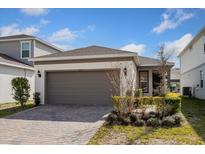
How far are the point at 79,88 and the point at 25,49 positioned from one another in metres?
8.99

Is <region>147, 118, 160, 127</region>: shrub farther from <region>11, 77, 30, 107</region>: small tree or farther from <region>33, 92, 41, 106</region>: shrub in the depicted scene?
<region>11, 77, 30, 107</region>: small tree

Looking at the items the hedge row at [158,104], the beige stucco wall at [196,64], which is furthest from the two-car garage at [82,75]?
the beige stucco wall at [196,64]

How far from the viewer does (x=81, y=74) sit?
1515cm

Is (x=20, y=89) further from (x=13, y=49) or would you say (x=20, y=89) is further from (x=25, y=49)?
(x=13, y=49)

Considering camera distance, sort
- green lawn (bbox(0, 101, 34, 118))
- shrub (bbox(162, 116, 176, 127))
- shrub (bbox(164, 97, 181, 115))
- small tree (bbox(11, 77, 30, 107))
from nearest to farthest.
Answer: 1. shrub (bbox(162, 116, 176, 127))
2. shrub (bbox(164, 97, 181, 115))
3. green lawn (bbox(0, 101, 34, 118))
4. small tree (bbox(11, 77, 30, 107))

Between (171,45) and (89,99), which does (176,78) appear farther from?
(89,99)

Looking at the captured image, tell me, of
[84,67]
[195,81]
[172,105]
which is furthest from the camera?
[195,81]

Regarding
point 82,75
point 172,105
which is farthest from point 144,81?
point 172,105

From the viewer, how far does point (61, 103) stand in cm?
1543


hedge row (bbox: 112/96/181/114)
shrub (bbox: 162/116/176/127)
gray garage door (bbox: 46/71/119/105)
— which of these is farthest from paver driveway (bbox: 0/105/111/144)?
gray garage door (bbox: 46/71/119/105)

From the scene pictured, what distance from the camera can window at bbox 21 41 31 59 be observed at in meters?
21.1

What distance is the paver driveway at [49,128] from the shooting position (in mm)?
7164
